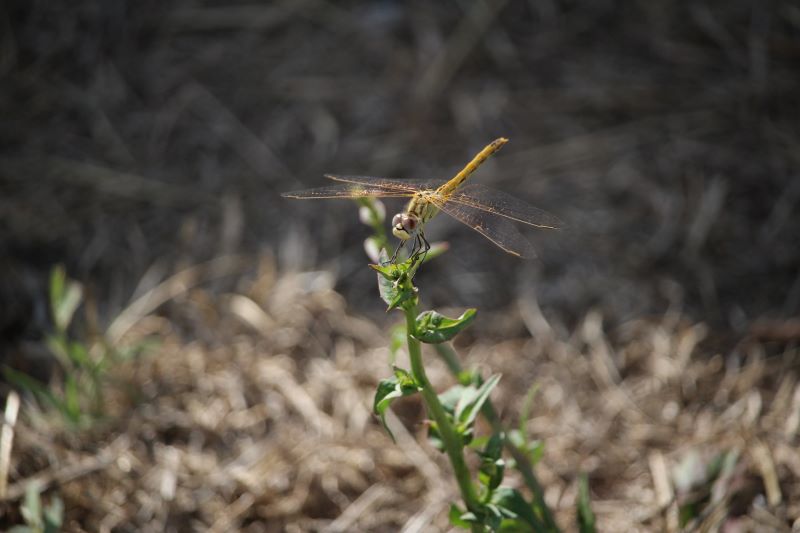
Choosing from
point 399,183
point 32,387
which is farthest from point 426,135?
point 32,387

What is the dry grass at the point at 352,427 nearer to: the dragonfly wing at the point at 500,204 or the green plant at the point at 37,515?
the green plant at the point at 37,515

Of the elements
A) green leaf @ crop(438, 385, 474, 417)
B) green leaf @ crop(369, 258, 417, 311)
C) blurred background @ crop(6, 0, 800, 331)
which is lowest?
blurred background @ crop(6, 0, 800, 331)

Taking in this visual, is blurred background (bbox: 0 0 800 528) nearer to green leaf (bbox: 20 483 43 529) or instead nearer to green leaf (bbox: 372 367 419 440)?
green leaf (bbox: 20 483 43 529)

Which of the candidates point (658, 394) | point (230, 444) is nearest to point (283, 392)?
point (230, 444)

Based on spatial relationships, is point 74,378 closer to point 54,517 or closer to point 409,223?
point 54,517

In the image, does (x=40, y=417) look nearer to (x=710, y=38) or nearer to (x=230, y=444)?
(x=230, y=444)

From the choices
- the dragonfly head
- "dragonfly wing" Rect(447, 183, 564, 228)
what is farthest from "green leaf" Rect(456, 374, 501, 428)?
"dragonfly wing" Rect(447, 183, 564, 228)
